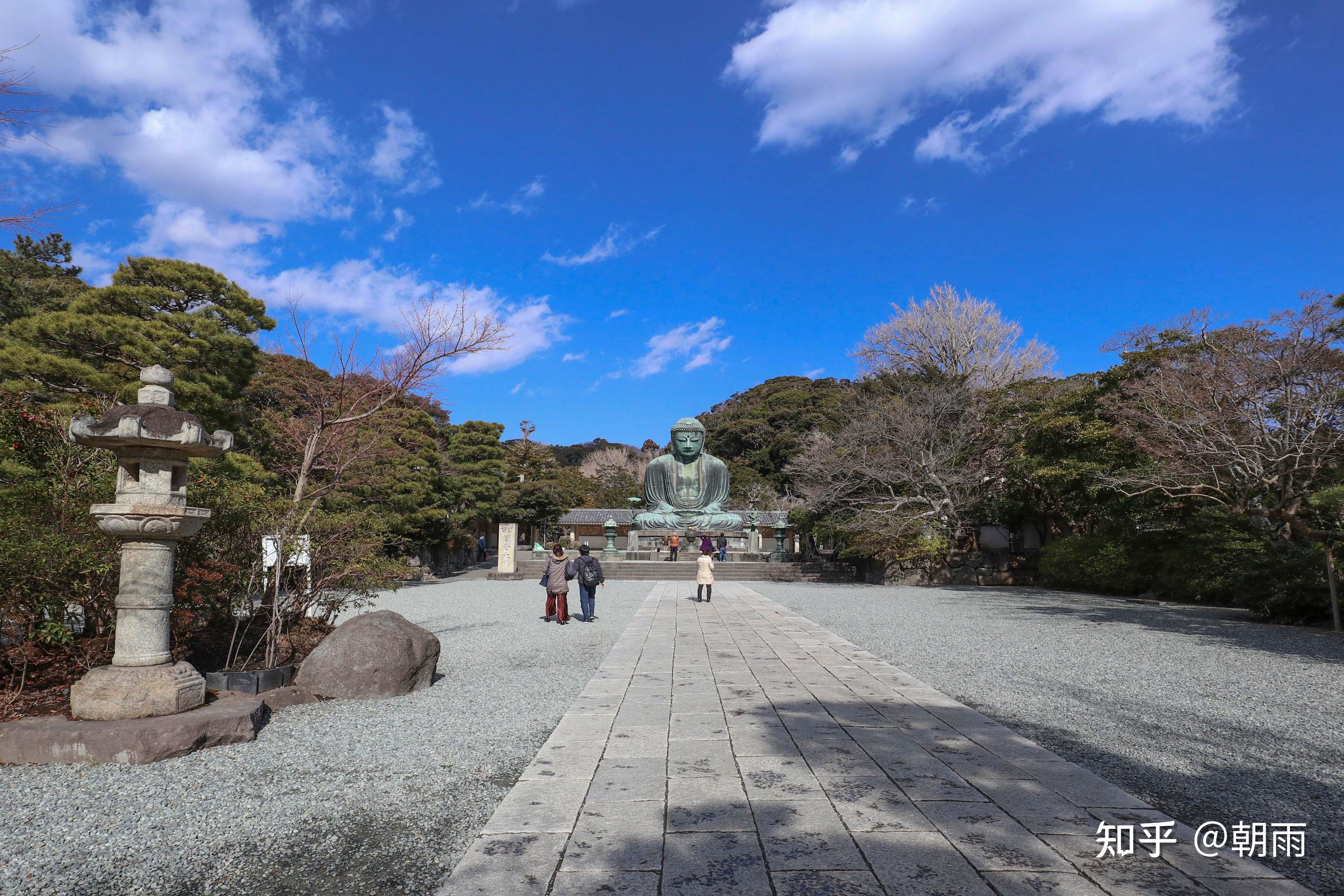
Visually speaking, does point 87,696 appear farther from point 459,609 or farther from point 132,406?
point 459,609

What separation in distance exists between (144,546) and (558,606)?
6.67 metres

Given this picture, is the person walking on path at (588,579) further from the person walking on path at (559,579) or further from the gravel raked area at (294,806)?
the gravel raked area at (294,806)

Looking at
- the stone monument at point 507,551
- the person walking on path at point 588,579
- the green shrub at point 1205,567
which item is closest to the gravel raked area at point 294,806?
the person walking on path at point 588,579

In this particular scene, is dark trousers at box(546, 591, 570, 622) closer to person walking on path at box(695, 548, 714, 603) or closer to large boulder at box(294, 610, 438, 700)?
person walking on path at box(695, 548, 714, 603)

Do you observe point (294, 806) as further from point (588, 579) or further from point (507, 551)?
point (507, 551)

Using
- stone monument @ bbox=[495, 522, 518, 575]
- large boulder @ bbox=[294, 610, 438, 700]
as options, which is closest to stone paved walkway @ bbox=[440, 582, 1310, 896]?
large boulder @ bbox=[294, 610, 438, 700]

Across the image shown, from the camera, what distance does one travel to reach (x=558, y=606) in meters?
10.8

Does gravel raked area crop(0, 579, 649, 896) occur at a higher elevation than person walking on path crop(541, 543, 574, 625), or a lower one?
lower

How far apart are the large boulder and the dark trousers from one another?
4.60 metres

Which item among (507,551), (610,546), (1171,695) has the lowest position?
(1171,695)

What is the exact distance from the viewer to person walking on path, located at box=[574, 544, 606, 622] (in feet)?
35.7

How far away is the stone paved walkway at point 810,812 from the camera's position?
266cm

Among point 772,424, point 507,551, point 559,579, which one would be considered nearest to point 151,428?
point 559,579

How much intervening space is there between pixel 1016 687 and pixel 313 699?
19.4 ft
